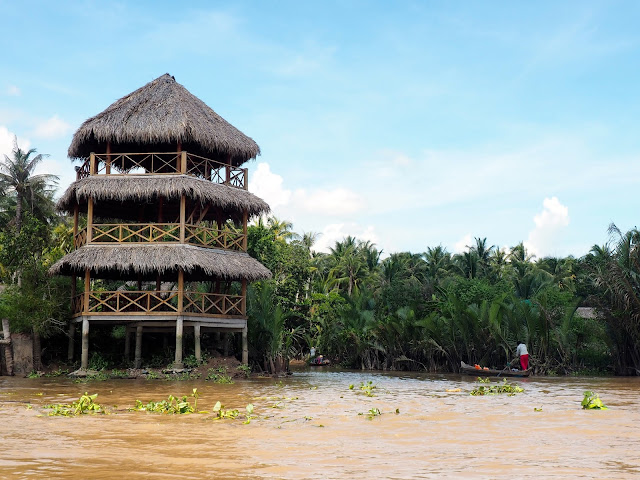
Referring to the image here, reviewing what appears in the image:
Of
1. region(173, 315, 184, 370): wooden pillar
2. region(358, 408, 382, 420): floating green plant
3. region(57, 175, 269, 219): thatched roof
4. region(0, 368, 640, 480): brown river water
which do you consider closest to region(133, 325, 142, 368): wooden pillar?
region(173, 315, 184, 370): wooden pillar

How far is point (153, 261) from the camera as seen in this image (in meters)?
19.0

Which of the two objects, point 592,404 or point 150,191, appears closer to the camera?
point 592,404

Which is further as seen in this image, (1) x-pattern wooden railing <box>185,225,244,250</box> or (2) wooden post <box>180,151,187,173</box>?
(1) x-pattern wooden railing <box>185,225,244,250</box>

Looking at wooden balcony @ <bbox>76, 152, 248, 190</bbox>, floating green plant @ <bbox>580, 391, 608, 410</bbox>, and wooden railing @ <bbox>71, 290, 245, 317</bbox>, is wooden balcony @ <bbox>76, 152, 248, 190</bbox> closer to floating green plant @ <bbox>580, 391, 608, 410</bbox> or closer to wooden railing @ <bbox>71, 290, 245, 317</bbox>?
wooden railing @ <bbox>71, 290, 245, 317</bbox>

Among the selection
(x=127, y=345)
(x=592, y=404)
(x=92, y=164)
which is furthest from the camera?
(x=127, y=345)

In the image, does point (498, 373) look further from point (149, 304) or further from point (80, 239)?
point (80, 239)

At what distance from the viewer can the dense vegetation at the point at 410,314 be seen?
20969 millimetres

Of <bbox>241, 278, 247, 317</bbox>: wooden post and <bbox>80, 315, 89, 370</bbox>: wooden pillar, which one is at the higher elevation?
<bbox>241, 278, 247, 317</bbox>: wooden post

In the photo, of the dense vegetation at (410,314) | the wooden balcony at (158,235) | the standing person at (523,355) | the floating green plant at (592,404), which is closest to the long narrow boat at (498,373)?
the standing person at (523,355)

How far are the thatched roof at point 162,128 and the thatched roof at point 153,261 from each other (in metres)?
2.99

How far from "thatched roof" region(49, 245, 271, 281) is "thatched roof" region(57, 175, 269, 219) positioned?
1.35 m

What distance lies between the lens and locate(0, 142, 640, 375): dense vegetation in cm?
2097

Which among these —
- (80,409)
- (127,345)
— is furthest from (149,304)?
(80,409)

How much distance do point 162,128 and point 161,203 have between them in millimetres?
2224
